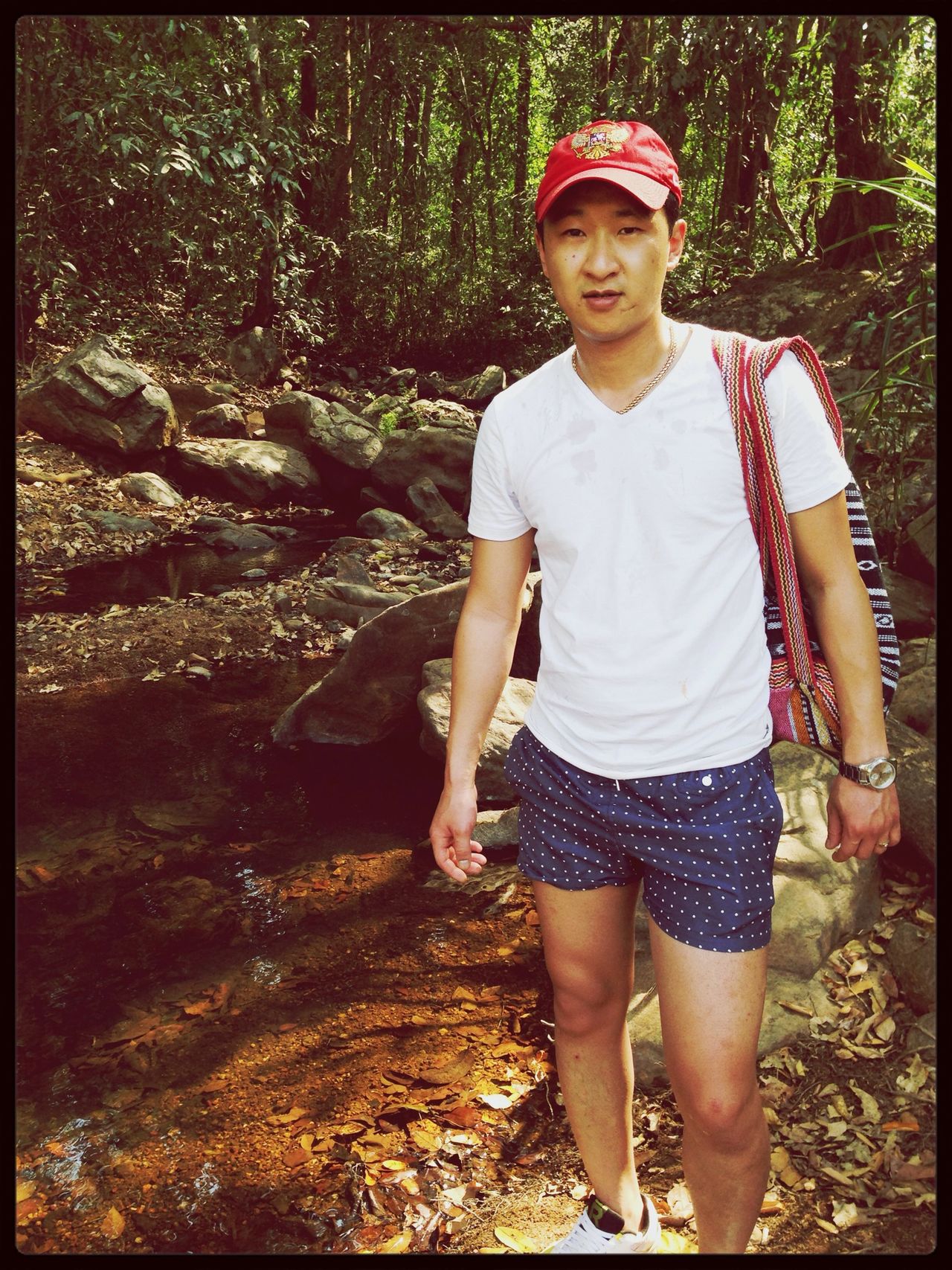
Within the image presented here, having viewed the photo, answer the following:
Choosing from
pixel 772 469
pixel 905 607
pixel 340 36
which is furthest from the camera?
pixel 340 36

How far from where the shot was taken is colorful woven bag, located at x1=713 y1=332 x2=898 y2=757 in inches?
69.6

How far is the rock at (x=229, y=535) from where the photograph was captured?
355 inches

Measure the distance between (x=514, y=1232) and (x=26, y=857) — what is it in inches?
106

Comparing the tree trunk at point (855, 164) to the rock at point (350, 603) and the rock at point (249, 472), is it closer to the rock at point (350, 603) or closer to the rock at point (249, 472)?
the rock at point (249, 472)

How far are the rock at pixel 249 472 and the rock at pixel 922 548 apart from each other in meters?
6.61

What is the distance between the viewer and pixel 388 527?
→ 30.5 ft

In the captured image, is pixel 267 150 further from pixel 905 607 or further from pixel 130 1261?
pixel 130 1261

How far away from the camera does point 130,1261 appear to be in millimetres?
2469

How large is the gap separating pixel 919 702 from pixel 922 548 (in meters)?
1.33

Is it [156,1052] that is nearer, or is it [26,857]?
[156,1052]

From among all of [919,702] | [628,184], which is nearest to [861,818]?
[628,184]

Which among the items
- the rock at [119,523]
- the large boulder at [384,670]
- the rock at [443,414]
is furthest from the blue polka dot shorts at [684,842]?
the rock at [443,414]

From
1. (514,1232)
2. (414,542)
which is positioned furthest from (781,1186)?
(414,542)

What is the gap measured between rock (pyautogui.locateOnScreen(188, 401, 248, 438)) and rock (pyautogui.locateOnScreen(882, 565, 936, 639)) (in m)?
8.12
